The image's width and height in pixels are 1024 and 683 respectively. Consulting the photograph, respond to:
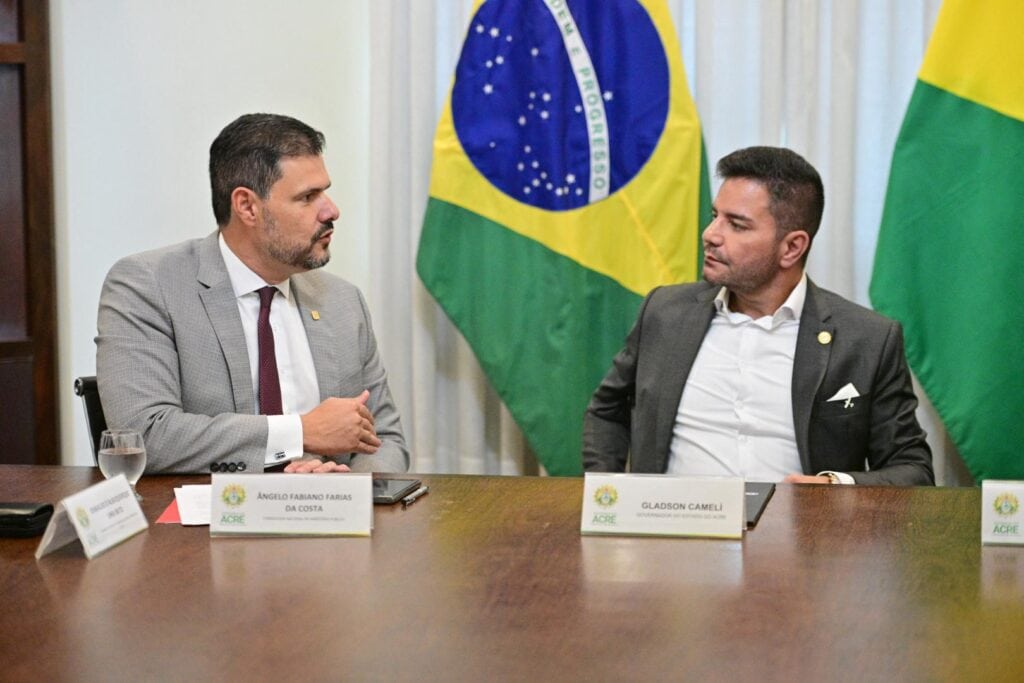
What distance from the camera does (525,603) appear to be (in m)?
1.53

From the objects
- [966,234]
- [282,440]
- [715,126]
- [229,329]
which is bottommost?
[282,440]

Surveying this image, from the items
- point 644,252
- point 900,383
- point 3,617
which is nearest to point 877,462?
point 900,383

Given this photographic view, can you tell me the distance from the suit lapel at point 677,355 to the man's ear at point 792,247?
0.60 feet

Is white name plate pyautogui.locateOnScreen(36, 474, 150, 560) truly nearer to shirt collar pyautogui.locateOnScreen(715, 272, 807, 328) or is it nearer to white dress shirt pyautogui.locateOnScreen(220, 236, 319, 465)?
white dress shirt pyautogui.locateOnScreen(220, 236, 319, 465)

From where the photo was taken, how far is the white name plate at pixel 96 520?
1.76 meters

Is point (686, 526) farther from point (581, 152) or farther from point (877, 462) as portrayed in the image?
point (581, 152)

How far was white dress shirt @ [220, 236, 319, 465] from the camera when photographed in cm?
284

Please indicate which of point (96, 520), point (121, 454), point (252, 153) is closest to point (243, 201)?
point (252, 153)

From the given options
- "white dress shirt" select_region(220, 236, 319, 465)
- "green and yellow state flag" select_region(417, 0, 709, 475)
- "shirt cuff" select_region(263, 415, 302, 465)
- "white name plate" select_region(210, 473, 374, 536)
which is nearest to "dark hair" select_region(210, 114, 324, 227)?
"white dress shirt" select_region(220, 236, 319, 465)

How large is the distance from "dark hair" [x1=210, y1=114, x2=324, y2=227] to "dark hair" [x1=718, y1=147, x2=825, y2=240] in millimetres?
1097

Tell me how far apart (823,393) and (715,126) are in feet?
3.96

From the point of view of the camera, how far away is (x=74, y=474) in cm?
241

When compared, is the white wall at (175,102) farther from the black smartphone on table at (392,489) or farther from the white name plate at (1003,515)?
the white name plate at (1003,515)

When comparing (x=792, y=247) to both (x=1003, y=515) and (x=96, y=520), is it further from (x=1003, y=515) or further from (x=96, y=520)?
(x=96, y=520)
